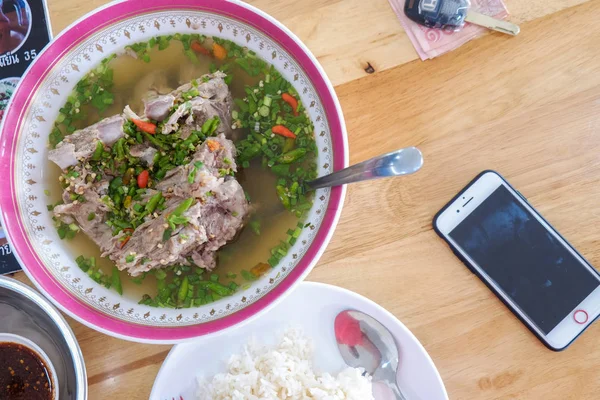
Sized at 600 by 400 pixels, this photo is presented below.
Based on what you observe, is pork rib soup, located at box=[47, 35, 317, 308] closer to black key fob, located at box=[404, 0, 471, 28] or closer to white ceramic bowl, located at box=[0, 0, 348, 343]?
white ceramic bowl, located at box=[0, 0, 348, 343]

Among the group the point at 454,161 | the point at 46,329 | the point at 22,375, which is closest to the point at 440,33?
the point at 454,161

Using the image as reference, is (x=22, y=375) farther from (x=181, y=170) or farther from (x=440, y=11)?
(x=440, y=11)

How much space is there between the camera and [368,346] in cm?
160

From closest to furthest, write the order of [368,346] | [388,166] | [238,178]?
[388,166] → [238,178] → [368,346]

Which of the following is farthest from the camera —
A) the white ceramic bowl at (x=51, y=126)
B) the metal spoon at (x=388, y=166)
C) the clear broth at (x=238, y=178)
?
the clear broth at (x=238, y=178)

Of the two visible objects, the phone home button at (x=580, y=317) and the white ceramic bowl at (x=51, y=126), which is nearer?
the white ceramic bowl at (x=51, y=126)

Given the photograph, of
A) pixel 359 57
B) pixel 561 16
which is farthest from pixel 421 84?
pixel 561 16

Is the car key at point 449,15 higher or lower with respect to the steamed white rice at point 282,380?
higher

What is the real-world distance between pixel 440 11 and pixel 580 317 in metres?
1.11

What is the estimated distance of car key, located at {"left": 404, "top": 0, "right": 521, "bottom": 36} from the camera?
5.13 ft

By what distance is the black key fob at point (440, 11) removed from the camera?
1.56m

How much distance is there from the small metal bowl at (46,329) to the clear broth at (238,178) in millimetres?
206

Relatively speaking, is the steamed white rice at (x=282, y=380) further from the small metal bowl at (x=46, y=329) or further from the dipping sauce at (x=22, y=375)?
the dipping sauce at (x=22, y=375)

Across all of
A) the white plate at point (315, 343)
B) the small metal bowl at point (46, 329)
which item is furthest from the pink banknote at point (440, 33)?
the small metal bowl at point (46, 329)
